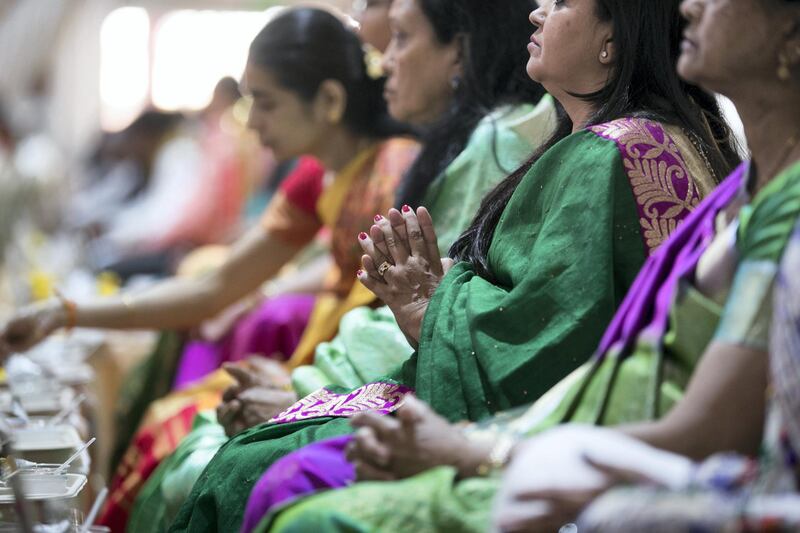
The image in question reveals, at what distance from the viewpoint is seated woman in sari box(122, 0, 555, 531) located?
2434 mm

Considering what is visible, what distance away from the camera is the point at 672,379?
5.12 feet

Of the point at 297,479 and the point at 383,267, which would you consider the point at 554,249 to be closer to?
the point at 383,267

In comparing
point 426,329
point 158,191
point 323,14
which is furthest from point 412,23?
point 158,191

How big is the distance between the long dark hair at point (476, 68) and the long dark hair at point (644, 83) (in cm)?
57

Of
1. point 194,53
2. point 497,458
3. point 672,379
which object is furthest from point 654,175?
point 194,53

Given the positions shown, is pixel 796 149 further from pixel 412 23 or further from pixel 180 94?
pixel 180 94

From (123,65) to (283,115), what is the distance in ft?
30.9

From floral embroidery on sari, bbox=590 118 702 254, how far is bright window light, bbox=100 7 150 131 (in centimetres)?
1056

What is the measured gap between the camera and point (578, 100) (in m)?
2.17

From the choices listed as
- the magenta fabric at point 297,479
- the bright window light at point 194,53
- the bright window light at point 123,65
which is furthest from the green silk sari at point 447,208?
the bright window light at point 123,65

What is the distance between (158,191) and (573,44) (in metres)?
6.00

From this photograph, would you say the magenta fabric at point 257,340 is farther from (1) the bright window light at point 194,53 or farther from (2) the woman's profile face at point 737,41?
(1) the bright window light at point 194,53

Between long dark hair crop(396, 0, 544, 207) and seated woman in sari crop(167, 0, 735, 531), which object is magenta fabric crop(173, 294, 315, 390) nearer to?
long dark hair crop(396, 0, 544, 207)

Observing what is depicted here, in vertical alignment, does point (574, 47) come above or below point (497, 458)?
above
